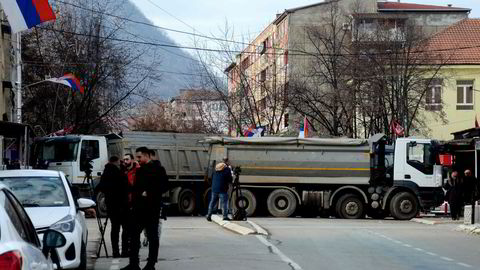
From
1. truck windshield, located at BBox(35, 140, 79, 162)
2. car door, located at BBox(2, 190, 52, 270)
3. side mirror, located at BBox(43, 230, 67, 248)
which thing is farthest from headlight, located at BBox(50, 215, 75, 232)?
truck windshield, located at BBox(35, 140, 79, 162)

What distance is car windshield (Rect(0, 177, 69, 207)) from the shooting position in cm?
1390

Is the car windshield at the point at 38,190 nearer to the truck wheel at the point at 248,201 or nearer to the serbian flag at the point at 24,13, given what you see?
the serbian flag at the point at 24,13

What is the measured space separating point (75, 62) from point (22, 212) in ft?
127

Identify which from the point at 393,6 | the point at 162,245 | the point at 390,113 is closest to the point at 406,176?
the point at 162,245

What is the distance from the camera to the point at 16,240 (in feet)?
19.7

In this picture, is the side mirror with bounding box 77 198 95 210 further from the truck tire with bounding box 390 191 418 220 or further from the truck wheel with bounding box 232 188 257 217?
the truck tire with bounding box 390 191 418 220

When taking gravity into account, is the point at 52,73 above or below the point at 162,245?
above

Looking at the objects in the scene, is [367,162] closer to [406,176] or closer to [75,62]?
[406,176]

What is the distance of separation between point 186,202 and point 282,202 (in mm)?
3896

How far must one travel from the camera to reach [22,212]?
24.0ft

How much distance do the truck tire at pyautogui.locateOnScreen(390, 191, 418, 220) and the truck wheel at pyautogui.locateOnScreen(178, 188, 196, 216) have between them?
24.7 feet

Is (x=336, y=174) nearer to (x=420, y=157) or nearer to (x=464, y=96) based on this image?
(x=420, y=157)

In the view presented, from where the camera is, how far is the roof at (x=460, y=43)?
181ft

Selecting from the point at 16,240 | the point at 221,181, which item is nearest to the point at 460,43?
the point at 221,181
